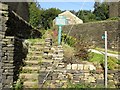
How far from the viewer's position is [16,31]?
10438 millimetres

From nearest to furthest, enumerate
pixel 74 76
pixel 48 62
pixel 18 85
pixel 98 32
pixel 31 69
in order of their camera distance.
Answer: pixel 18 85, pixel 74 76, pixel 31 69, pixel 48 62, pixel 98 32

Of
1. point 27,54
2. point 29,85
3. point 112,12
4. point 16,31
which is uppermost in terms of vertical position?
point 112,12

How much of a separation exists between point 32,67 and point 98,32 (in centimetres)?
1345

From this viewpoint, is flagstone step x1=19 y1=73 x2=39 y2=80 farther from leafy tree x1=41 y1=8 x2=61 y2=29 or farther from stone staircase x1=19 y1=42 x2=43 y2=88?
leafy tree x1=41 y1=8 x2=61 y2=29

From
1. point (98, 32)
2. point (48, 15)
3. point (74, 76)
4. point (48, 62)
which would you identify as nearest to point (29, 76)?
point (48, 62)

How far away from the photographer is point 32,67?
30.1ft

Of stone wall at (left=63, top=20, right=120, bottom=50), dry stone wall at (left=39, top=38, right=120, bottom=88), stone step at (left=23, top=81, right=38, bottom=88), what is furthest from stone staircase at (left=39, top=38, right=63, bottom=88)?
stone wall at (left=63, top=20, right=120, bottom=50)

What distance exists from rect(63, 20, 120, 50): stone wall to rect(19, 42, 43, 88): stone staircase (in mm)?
9602

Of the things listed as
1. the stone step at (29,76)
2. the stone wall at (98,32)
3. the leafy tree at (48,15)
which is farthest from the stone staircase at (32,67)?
the leafy tree at (48,15)

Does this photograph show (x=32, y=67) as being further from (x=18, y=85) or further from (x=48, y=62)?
(x=18, y=85)

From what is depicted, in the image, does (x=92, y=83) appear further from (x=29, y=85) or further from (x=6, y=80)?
(x=6, y=80)

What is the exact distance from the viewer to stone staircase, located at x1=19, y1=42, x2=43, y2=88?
8.46 meters

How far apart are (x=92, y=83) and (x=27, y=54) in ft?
9.02

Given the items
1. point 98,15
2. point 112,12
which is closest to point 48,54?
point 112,12
